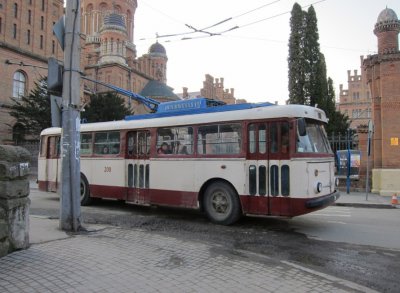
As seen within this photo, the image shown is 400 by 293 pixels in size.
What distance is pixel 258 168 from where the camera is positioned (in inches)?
340

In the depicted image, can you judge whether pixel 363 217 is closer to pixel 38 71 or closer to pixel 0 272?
pixel 0 272

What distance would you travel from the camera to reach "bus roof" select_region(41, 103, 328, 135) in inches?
335

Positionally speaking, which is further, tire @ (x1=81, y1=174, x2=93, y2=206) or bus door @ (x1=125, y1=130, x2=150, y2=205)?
tire @ (x1=81, y1=174, x2=93, y2=206)

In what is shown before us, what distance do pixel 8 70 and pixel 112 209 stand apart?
3938 centimetres

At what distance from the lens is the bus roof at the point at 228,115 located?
27.9 feet

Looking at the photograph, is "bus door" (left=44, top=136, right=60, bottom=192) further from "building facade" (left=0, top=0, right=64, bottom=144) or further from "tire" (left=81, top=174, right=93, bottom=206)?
"building facade" (left=0, top=0, right=64, bottom=144)

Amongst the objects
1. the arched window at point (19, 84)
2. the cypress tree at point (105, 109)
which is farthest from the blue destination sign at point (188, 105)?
the arched window at point (19, 84)

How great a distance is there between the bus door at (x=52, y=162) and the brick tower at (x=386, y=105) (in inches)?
568

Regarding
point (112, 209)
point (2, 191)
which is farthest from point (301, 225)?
point (2, 191)

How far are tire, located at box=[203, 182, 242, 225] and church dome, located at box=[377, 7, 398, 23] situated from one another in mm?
15681

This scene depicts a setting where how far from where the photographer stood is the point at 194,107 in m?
10.8

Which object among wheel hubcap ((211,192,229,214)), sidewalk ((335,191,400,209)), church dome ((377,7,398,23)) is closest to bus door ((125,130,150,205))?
wheel hubcap ((211,192,229,214))

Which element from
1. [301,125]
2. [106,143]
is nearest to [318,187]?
[301,125]

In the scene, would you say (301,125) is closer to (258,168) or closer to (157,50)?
(258,168)
